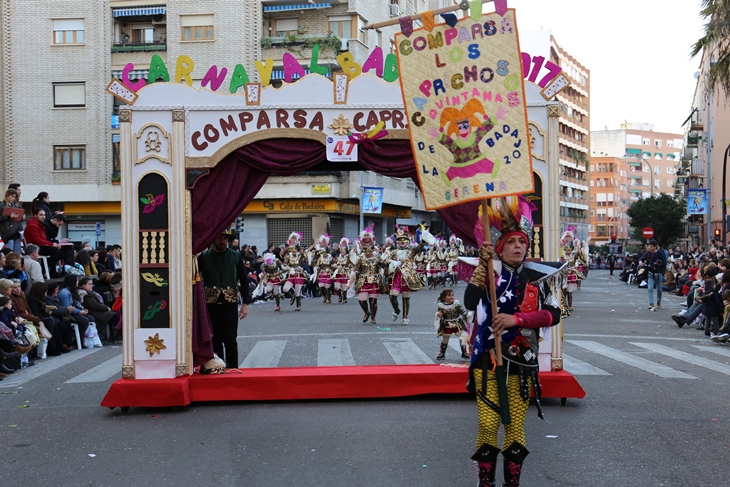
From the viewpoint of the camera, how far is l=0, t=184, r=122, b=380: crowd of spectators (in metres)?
13.2

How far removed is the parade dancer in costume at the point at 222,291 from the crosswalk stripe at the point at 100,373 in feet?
7.74

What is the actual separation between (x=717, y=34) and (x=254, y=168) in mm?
16618

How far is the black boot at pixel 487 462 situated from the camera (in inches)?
219

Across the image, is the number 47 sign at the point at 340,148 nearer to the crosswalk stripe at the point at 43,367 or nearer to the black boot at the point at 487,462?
the black boot at the point at 487,462

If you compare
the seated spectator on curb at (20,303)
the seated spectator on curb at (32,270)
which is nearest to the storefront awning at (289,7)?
the seated spectator on curb at (32,270)

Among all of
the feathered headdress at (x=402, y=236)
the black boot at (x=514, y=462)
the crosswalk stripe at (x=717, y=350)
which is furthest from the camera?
the feathered headdress at (x=402, y=236)

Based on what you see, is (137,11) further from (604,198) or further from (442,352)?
(604,198)

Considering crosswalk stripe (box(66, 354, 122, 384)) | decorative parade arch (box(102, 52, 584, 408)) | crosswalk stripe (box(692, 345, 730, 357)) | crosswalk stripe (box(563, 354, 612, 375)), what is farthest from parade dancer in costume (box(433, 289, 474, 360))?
crosswalk stripe (box(692, 345, 730, 357))

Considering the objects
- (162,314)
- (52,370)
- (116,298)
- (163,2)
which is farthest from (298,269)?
(163,2)

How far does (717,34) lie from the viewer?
21.9 m

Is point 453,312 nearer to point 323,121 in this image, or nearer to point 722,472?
point 323,121

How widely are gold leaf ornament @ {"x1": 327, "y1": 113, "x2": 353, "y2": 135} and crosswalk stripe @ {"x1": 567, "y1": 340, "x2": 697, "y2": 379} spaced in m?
5.37

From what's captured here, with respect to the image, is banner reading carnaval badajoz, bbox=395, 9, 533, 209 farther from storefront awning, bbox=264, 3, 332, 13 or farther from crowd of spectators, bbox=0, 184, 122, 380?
storefront awning, bbox=264, 3, 332, 13

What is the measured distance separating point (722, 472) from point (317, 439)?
327 cm
